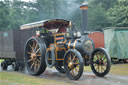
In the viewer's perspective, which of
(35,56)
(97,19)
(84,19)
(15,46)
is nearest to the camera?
(84,19)

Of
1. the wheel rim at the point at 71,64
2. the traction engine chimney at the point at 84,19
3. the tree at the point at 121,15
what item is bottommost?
the wheel rim at the point at 71,64

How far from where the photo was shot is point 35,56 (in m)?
8.94

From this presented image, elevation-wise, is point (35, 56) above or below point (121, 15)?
below

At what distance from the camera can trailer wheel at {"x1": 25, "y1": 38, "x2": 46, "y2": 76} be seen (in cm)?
841

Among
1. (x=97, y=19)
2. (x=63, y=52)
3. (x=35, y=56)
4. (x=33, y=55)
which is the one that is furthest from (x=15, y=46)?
(x=97, y=19)

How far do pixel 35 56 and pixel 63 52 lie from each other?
4.60ft

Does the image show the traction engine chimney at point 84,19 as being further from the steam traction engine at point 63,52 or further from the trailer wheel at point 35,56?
the trailer wheel at point 35,56

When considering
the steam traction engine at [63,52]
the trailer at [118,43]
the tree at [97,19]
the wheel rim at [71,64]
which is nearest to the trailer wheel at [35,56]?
the steam traction engine at [63,52]

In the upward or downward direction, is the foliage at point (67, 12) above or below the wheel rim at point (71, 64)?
above

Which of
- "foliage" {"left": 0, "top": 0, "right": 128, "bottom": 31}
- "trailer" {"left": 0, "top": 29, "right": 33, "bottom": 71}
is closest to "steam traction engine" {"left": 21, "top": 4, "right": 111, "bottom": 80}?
"trailer" {"left": 0, "top": 29, "right": 33, "bottom": 71}

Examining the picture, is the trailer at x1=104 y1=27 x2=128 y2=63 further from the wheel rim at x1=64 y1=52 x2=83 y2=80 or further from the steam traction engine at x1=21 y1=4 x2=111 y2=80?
the wheel rim at x1=64 y1=52 x2=83 y2=80

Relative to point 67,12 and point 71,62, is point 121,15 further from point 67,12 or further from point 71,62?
point 71,62

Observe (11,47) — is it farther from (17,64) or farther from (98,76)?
(98,76)

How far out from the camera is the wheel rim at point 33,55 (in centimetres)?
891
